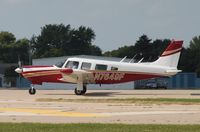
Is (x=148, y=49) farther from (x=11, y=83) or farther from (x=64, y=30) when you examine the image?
(x=11, y=83)

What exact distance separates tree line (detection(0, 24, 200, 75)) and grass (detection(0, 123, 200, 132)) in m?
86.4

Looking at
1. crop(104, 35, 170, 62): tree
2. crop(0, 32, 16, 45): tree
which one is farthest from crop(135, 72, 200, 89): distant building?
crop(0, 32, 16, 45): tree

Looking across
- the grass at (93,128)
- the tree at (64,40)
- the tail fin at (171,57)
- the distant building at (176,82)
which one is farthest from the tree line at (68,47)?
the grass at (93,128)

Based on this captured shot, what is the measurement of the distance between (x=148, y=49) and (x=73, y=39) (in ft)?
79.2

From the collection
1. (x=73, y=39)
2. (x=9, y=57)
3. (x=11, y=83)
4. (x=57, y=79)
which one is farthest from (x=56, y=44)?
(x=57, y=79)

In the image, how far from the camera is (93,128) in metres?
14.1

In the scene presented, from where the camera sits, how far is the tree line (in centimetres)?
11144

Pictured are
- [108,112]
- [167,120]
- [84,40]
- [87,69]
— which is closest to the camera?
[167,120]

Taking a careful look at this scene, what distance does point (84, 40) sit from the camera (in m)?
134

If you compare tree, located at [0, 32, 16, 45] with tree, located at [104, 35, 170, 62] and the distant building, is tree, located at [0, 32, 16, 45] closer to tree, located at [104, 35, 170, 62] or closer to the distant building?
tree, located at [104, 35, 170, 62]

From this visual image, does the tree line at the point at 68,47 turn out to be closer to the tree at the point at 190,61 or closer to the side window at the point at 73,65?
the tree at the point at 190,61

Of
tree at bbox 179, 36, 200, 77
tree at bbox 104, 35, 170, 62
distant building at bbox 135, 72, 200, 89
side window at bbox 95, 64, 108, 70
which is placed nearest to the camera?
side window at bbox 95, 64, 108, 70

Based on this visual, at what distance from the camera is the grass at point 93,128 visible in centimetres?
1365

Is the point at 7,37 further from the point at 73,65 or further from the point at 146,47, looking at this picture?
the point at 73,65
